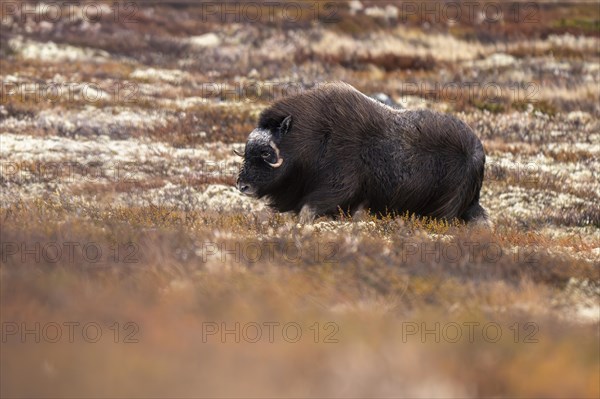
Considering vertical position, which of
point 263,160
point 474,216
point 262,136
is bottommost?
point 474,216

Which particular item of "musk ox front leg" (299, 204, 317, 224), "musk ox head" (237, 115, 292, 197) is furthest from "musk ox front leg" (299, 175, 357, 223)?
"musk ox head" (237, 115, 292, 197)

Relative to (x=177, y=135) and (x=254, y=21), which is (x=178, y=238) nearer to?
(x=177, y=135)

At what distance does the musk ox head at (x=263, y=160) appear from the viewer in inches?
366

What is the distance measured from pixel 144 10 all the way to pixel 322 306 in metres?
44.3

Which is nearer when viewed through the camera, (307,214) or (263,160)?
(307,214)

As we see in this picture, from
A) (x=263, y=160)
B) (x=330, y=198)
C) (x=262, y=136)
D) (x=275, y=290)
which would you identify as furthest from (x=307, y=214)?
(x=275, y=290)

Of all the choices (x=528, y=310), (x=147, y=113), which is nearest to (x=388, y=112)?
(x=528, y=310)

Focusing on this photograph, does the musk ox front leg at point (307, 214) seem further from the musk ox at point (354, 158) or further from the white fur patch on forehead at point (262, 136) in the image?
the white fur patch on forehead at point (262, 136)

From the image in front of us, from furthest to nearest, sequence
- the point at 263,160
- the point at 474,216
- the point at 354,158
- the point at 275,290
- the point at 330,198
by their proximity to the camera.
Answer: the point at 474,216 < the point at 263,160 < the point at 354,158 < the point at 330,198 < the point at 275,290

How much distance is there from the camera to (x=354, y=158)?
9.28 m

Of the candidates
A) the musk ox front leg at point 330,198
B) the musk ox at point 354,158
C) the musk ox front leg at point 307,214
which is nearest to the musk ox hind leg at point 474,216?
the musk ox at point 354,158

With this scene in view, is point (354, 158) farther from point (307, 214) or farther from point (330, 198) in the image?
point (307, 214)

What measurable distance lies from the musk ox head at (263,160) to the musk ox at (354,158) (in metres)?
0.01

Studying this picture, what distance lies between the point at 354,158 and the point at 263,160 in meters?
1.18
